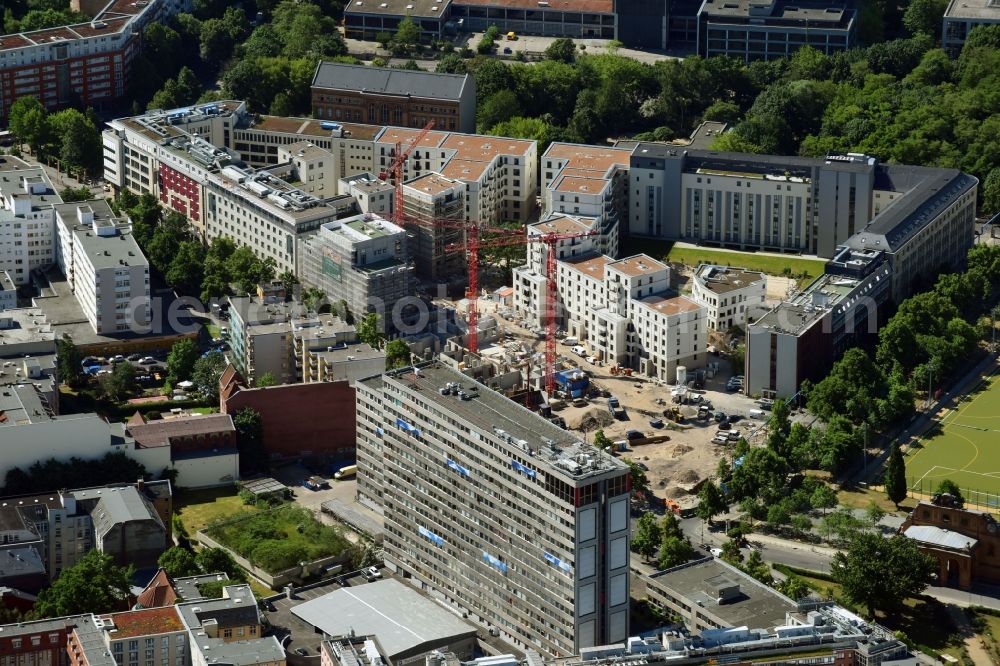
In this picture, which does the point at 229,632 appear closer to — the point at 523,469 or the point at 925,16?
the point at 523,469

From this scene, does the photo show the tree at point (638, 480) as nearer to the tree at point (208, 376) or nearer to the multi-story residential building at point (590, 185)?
the tree at point (208, 376)

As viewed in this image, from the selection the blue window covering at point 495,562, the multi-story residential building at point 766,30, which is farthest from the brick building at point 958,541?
the multi-story residential building at point 766,30

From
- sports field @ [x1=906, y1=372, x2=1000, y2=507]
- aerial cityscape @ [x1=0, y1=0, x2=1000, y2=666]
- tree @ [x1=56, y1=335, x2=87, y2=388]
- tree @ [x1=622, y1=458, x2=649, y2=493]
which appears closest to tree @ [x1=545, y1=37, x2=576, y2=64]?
aerial cityscape @ [x1=0, y1=0, x2=1000, y2=666]

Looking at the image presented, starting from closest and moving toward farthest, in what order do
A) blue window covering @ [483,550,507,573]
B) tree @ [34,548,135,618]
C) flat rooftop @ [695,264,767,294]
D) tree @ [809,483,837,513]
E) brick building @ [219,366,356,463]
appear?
tree @ [34,548,135,618] → blue window covering @ [483,550,507,573] → tree @ [809,483,837,513] → brick building @ [219,366,356,463] → flat rooftop @ [695,264,767,294]

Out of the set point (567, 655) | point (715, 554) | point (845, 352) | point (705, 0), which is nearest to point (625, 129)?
point (705, 0)

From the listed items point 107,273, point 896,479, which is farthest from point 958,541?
point 107,273

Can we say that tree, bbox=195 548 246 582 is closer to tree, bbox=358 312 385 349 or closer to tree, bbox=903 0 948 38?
tree, bbox=358 312 385 349
